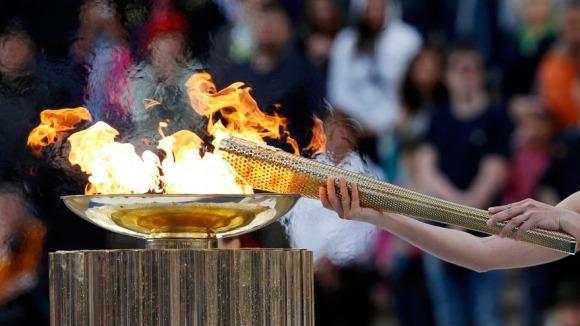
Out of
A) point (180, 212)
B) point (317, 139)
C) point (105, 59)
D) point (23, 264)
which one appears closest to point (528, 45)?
point (317, 139)

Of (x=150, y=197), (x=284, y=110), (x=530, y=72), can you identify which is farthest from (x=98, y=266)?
(x=530, y=72)

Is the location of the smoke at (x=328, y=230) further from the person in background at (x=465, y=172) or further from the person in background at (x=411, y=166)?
the person in background at (x=465, y=172)

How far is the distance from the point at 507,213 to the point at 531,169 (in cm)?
353

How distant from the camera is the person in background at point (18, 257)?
6698 mm

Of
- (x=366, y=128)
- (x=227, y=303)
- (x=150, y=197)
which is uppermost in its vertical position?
(x=366, y=128)

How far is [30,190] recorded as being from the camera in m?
6.52

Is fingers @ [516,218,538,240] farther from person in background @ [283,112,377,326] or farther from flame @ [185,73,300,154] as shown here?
person in background @ [283,112,377,326]

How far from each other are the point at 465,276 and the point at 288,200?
3769 millimetres

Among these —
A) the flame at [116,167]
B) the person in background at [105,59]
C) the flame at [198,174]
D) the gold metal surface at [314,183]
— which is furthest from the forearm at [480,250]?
the person in background at [105,59]

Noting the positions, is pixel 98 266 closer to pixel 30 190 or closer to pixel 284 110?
pixel 284 110

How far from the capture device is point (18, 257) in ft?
22.6

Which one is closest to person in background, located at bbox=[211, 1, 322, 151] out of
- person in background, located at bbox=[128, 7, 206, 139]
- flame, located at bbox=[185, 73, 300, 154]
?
person in background, located at bbox=[128, 7, 206, 139]

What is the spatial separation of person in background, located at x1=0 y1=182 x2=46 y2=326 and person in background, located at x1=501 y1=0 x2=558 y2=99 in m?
2.55

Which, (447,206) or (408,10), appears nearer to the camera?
(447,206)
